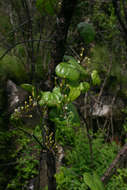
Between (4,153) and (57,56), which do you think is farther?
(4,153)

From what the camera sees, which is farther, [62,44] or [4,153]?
[4,153]

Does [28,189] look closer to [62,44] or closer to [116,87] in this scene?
[62,44]

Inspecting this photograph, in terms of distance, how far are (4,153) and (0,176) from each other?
0.28 m

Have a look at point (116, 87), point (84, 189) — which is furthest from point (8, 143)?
point (116, 87)

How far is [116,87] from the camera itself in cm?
352

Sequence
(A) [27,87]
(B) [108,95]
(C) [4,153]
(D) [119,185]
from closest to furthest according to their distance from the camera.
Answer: (A) [27,87], (D) [119,185], (C) [4,153], (B) [108,95]

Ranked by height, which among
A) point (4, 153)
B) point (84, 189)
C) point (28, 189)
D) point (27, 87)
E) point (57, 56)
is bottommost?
point (28, 189)

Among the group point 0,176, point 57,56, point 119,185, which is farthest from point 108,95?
point 57,56

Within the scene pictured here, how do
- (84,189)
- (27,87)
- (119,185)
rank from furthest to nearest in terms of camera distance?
(119,185), (84,189), (27,87)

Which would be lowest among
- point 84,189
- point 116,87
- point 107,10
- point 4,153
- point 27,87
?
point 84,189

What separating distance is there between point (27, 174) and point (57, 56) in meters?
1.69

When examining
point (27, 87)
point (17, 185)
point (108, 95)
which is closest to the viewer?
point (27, 87)

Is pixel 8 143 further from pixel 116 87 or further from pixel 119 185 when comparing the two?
pixel 116 87

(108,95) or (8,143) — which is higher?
(108,95)
